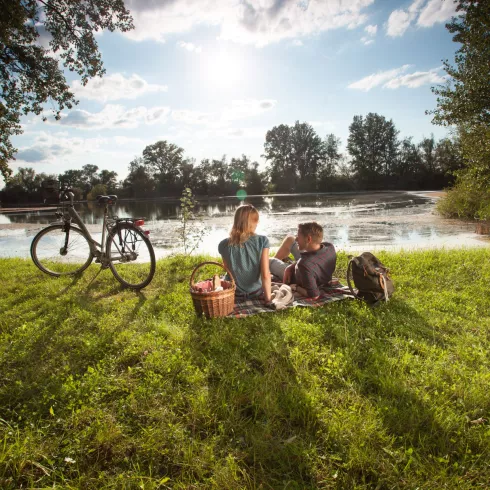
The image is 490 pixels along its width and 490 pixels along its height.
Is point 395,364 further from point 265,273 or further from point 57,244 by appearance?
point 57,244

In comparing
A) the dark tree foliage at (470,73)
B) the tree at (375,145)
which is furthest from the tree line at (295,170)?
the dark tree foliage at (470,73)

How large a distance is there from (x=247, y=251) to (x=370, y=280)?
1490mm

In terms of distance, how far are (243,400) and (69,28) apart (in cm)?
966

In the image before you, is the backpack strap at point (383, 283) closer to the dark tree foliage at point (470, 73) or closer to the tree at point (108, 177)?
the dark tree foliage at point (470, 73)

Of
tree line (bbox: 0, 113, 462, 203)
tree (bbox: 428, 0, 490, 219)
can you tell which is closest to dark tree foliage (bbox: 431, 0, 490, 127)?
tree (bbox: 428, 0, 490, 219)

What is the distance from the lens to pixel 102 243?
498 centimetres

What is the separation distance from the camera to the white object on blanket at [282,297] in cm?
365

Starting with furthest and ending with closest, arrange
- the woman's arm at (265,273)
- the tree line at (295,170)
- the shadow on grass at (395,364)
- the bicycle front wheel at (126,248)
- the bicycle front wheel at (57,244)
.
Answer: the tree line at (295,170), the bicycle front wheel at (57,244), the bicycle front wheel at (126,248), the woman's arm at (265,273), the shadow on grass at (395,364)

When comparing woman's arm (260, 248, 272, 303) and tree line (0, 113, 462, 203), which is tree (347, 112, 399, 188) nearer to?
tree line (0, 113, 462, 203)

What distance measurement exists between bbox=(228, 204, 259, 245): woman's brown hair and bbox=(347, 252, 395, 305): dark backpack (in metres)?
1.33

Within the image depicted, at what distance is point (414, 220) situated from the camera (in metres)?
12.5

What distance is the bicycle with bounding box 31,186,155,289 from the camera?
4.76m

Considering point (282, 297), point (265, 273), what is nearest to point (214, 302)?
point (265, 273)

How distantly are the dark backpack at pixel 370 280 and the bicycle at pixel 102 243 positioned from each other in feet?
9.18
